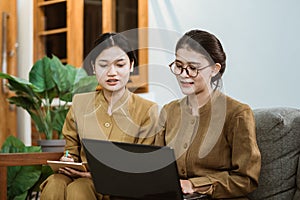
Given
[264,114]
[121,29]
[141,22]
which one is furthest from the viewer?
[121,29]

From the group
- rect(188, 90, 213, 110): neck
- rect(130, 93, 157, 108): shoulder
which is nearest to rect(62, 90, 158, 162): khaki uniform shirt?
rect(130, 93, 157, 108): shoulder

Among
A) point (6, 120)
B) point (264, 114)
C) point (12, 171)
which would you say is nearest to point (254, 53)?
point (264, 114)

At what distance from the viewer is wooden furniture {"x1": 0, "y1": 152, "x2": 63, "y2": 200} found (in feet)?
8.59

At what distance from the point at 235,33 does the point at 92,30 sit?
1.58 meters

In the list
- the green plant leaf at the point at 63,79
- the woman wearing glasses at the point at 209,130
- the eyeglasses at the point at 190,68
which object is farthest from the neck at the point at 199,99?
the green plant leaf at the point at 63,79

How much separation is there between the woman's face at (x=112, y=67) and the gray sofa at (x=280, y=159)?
2.12ft

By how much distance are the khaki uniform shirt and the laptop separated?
0.33 metres

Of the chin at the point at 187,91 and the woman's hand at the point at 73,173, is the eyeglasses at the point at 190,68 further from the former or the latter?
the woman's hand at the point at 73,173

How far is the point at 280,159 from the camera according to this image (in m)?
2.12

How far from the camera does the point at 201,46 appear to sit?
2055 millimetres

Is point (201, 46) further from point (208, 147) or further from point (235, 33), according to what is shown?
point (235, 33)

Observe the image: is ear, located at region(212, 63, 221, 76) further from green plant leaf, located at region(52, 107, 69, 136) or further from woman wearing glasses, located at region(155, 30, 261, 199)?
green plant leaf, located at region(52, 107, 69, 136)

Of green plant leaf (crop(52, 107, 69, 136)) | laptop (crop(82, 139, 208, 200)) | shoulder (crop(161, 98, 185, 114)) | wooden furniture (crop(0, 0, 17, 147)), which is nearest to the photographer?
laptop (crop(82, 139, 208, 200))

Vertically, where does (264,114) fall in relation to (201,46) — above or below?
below
